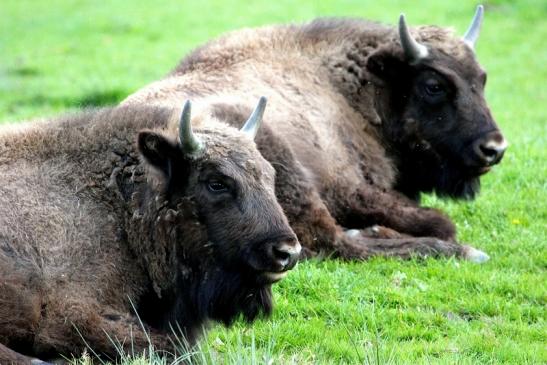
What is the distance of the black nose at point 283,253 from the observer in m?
7.14

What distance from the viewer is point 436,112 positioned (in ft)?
37.1

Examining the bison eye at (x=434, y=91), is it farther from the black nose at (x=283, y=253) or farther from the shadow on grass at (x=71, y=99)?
the shadow on grass at (x=71, y=99)

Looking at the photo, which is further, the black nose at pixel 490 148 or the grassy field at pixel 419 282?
the black nose at pixel 490 148

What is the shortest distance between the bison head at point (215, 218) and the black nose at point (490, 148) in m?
3.74

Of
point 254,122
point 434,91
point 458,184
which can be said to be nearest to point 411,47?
point 434,91

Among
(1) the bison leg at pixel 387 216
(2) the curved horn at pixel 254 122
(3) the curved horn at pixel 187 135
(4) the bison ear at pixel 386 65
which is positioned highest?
(3) the curved horn at pixel 187 135

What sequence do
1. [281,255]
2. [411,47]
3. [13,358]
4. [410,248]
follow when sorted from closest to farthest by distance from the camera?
[13,358], [281,255], [410,248], [411,47]

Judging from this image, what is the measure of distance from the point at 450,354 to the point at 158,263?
83.1 inches

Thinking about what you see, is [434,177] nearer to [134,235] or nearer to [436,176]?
[436,176]

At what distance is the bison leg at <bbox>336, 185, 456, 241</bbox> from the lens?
420 inches

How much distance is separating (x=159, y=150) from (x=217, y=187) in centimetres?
48

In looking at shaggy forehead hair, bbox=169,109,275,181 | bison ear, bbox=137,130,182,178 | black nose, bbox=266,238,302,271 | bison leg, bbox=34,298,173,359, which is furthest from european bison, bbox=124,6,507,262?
bison leg, bbox=34,298,173,359

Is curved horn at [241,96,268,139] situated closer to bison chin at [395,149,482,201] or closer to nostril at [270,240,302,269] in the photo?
nostril at [270,240,302,269]

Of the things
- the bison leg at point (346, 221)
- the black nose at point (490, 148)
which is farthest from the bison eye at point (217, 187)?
the black nose at point (490, 148)
